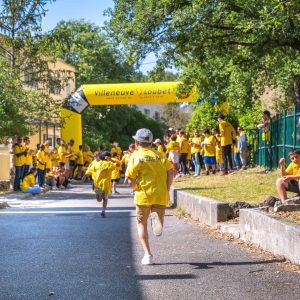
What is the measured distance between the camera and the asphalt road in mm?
6352

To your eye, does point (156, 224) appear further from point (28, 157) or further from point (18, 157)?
point (28, 157)

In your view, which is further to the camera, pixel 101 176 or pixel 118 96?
pixel 118 96

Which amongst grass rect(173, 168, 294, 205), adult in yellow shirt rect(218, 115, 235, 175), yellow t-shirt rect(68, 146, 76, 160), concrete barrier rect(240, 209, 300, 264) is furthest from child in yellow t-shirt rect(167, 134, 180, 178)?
concrete barrier rect(240, 209, 300, 264)

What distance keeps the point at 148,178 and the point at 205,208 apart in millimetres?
4611

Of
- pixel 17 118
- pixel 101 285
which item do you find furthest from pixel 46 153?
pixel 101 285

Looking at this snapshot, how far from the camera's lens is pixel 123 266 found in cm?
783

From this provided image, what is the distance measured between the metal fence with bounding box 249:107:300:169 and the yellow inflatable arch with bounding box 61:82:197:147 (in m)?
4.22

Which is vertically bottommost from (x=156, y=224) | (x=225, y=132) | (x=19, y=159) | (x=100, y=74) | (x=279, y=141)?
(x=156, y=224)

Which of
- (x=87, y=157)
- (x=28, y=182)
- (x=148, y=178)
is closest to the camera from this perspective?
(x=148, y=178)

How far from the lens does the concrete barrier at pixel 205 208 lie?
464 inches

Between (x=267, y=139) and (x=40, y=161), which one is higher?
(x=267, y=139)

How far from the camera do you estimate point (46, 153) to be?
24516 mm

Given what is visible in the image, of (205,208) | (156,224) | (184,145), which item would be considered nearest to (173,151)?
(184,145)

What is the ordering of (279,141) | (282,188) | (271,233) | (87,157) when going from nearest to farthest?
1. (271,233)
2. (282,188)
3. (279,141)
4. (87,157)
